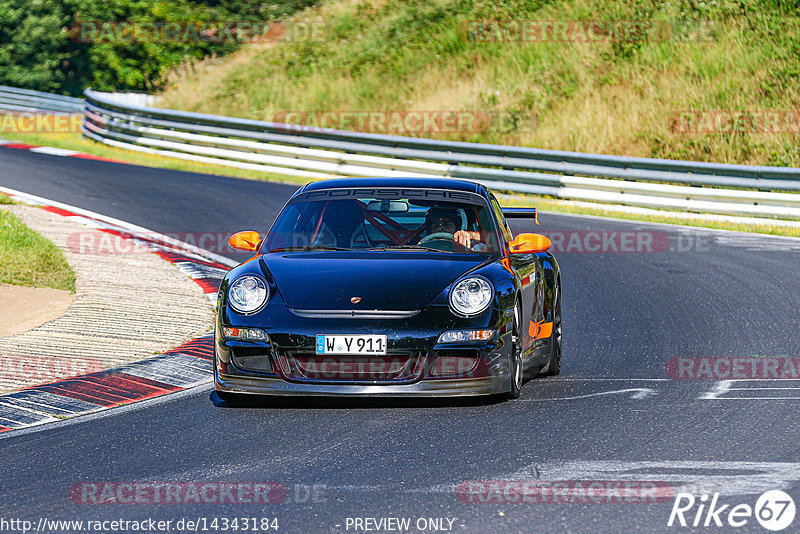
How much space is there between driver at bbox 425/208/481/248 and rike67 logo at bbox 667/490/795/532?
3.36m

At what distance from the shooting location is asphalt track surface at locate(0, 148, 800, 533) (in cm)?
525

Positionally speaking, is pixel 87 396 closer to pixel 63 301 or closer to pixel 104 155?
pixel 63 301

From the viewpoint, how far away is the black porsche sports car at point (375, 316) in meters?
7.15

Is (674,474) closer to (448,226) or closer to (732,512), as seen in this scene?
(732,512)

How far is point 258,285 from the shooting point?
752 cm

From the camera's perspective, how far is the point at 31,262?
495 inches

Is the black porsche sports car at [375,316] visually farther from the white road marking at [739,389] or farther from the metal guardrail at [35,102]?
the metal guardrail at [35,102]

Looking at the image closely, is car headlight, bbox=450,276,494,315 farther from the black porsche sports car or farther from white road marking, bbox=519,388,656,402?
white road marking, bbox=519,388,656,402

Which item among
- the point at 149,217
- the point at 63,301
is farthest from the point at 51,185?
the point at 63,301

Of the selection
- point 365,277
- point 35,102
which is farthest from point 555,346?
point 35,102

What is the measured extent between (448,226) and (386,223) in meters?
0.43

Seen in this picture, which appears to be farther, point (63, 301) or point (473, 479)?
point (63, 301)

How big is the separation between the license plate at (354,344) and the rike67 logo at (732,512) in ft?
7.37

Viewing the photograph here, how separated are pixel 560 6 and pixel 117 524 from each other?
30644 millimetres
